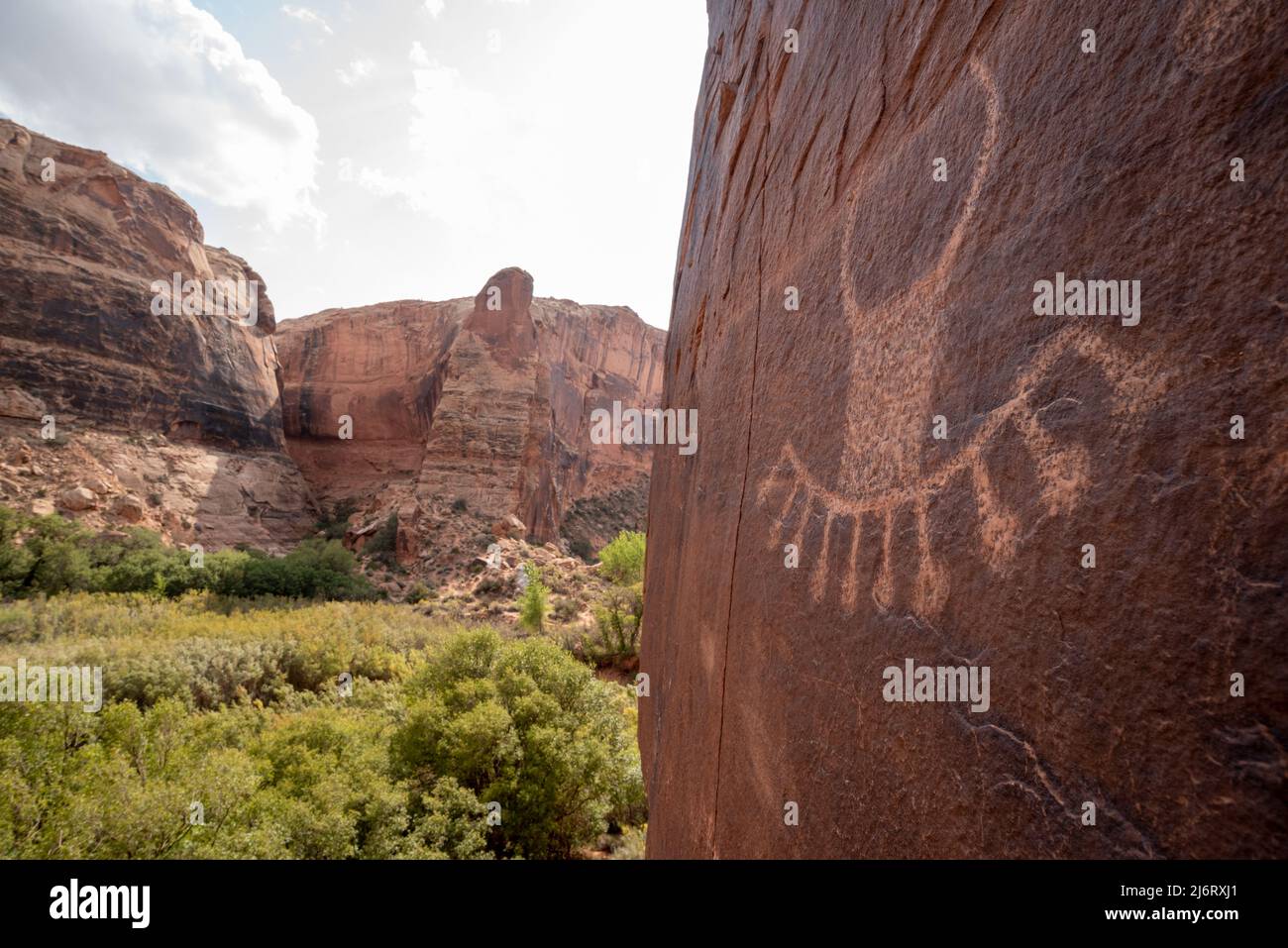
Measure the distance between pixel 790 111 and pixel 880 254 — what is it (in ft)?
4.26

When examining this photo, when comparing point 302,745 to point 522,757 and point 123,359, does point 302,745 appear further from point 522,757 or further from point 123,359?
point 123,359

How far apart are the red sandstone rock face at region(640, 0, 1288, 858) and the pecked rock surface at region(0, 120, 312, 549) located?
908 inches

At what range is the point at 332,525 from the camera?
82.9ft

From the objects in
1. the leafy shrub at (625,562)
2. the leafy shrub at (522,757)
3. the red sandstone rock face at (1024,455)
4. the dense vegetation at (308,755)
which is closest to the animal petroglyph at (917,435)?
the red sandstone rock face at (1024,455)

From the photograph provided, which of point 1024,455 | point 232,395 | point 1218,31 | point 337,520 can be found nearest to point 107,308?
point 232,395

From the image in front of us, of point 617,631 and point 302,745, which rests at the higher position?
point 302,745

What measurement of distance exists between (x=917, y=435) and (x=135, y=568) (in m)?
19.9

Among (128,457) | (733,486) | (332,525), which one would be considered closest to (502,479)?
(332,525)

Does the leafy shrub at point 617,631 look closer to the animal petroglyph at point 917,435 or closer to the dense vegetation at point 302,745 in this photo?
the dense vegetation at point 302,745

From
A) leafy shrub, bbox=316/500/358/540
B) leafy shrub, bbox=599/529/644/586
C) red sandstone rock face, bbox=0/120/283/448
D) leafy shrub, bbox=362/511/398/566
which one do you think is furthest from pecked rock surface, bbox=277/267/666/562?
leafy shrub, bbox=599/529/644/586

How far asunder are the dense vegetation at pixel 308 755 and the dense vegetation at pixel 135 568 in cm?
452

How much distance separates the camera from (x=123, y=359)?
2036 cm

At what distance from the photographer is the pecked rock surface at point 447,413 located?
982 inches
